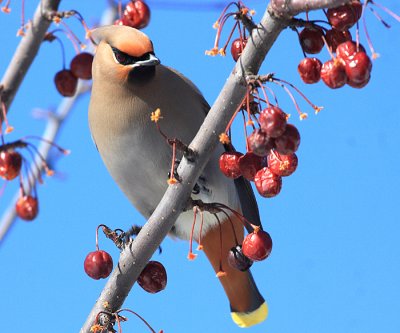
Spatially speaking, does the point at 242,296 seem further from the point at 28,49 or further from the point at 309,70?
the point at 309,70

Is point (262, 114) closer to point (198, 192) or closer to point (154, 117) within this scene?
point (154, 117)

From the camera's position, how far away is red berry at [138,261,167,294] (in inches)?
106

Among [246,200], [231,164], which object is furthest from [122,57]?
[231,164]

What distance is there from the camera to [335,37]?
2.23 metres

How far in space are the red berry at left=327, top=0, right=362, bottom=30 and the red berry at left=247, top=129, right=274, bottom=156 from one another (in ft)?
1.04

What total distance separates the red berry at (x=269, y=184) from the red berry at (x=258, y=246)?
0.69 feet

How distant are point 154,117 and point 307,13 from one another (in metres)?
0.47

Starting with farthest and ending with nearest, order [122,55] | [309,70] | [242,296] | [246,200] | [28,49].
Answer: [242,296] < [246,200] < [122,55] < [28,49] < [309,70]

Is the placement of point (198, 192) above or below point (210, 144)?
above

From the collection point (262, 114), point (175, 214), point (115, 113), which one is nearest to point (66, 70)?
point (115, 113)

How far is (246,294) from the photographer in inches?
164

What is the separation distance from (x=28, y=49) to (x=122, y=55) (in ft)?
1.74

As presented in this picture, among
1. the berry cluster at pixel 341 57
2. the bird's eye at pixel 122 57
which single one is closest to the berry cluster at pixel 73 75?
the bird's eye at pixel 122 57

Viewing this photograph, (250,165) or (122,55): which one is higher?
(122,55)
